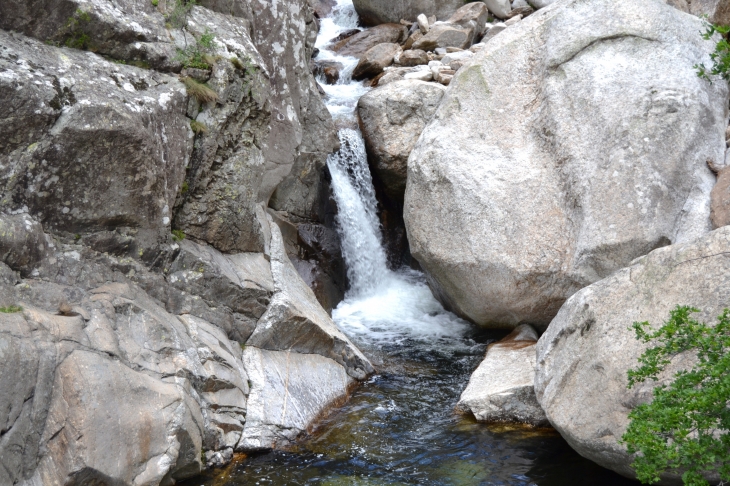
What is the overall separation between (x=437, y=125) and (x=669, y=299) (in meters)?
5.77

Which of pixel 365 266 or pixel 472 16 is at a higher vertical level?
pixel 472 16

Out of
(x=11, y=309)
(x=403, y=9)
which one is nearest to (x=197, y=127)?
(x=11, y=309)

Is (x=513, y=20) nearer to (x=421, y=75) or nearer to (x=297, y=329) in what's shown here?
(x=421, y=75)

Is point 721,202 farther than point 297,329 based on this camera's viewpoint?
No

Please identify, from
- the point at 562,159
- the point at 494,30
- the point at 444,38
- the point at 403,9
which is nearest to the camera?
the point at 562,159

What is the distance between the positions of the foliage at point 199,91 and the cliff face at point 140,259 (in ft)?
0.06

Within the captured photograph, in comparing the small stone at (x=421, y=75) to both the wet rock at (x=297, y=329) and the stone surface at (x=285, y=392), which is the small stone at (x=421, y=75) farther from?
the stone surface at (x=285, y=392)

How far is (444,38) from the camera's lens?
60.7ft

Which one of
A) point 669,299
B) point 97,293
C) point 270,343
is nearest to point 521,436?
point 669,299

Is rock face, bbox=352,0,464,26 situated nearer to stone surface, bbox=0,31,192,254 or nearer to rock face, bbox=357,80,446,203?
rock face, bbox=357,80,446,203

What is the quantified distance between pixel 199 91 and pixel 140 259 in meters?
2.34

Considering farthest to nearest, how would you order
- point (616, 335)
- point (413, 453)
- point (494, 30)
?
1. point (494, 30)
2. point (413, 453)
3. point (616, 335)

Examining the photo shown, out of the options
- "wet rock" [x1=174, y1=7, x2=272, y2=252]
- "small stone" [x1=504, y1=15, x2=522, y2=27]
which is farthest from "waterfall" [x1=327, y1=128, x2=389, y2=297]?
"small stone" [x1=504, y1=15, x2=522, y2=27]

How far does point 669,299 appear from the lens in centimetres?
635
